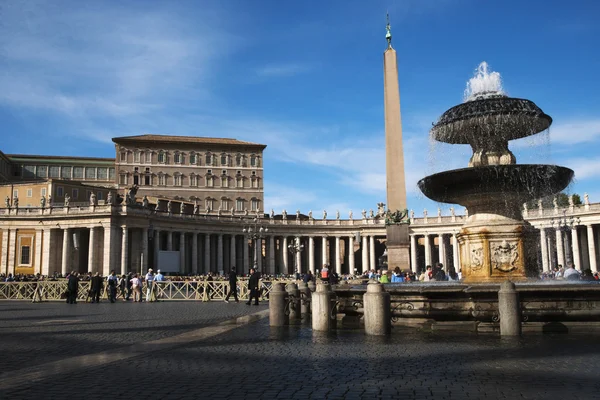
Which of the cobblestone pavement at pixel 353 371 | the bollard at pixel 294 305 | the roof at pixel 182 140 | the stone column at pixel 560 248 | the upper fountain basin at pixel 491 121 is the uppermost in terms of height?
the roof at pixel 182 140

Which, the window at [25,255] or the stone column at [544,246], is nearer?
the window at [25,255]

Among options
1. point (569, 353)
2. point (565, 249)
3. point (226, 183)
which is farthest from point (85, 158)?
point (569, 353)

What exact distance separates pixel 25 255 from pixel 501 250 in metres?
56.6

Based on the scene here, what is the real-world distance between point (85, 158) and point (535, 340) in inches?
3317

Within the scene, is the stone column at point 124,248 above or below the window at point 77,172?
below

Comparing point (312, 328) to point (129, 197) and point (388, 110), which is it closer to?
point (388, 110)

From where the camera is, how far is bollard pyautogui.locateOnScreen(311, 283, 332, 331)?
12500 mm

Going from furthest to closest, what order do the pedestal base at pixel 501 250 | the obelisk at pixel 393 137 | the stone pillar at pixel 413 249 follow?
the stone pillar at pixel 413 249
the obelisk at pixel 393 137
the pedestal base at pixel 501 250

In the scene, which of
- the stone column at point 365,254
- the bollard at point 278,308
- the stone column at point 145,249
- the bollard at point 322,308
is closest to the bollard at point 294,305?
the bollard at point 278,308

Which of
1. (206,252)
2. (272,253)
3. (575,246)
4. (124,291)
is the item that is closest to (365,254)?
(272,253)

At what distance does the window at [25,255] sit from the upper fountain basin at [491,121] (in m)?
54.8

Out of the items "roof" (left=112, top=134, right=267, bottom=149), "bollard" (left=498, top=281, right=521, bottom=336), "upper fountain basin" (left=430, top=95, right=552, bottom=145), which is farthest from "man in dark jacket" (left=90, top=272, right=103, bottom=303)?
"roof" (left=112, top=134, right=267, bottom=149)

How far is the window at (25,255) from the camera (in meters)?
59.8

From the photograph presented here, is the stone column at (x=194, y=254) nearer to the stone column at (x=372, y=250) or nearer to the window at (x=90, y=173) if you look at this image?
the stone column at (x=372, y=250)
